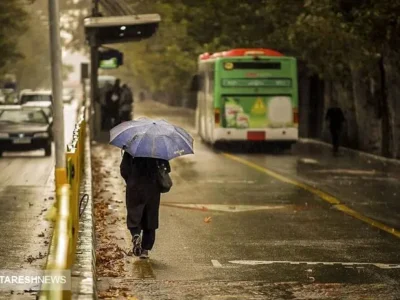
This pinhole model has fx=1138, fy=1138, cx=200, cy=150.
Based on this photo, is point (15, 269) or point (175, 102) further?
point (175, 102)

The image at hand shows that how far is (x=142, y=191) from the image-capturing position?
13.8 m

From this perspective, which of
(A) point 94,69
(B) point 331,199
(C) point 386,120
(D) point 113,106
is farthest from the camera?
(D) point 113,106

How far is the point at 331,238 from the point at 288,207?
437 cm

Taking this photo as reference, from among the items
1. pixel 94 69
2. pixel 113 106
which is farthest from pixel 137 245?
pixel 113 106

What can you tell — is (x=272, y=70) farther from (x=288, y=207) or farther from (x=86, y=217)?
(x=86, y=217)

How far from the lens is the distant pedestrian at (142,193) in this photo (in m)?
13.8

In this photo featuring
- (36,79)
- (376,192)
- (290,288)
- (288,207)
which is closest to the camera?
(290,288)

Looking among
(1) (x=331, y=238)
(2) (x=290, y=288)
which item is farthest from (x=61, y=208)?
(1) (x=331, y=238)

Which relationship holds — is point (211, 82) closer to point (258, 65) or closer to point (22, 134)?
point (258, 65)

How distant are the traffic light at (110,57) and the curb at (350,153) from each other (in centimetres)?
786

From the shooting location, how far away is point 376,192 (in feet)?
78.3

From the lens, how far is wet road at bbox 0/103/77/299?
43.7 feet

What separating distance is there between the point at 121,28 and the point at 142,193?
68.7 feet

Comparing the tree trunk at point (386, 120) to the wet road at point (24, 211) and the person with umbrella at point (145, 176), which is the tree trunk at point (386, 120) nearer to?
the wet road at point (24, 211)
